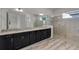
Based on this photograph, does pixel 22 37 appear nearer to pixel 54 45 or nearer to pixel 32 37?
pixel 32 37

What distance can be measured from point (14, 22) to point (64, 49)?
1.06 meters

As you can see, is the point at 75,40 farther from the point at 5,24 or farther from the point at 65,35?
the point at 5,24

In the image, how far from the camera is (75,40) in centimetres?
216

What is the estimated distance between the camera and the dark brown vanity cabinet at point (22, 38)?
2123 mm

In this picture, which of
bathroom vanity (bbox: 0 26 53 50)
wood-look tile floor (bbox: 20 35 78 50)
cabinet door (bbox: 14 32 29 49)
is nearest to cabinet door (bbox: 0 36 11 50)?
bathroom vanity (bbox: 0 26 53 50)

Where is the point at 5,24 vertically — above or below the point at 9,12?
below

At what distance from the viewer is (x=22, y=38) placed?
7.26ft

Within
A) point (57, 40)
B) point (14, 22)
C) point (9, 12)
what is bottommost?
point (57, 40)

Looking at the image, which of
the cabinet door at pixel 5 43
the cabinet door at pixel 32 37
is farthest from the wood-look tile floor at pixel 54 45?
the cabinet door at pixel 5 43

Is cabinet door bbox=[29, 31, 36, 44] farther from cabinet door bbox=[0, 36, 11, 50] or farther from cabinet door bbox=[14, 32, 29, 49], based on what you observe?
cabinet door bbox=[0, 36, 11, 50]

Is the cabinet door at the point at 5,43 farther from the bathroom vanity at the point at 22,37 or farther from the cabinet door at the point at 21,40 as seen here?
the cabinet door at the point at 21,40

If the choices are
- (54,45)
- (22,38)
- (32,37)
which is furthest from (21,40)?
(54,45)

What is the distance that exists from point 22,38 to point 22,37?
0.02 meters
